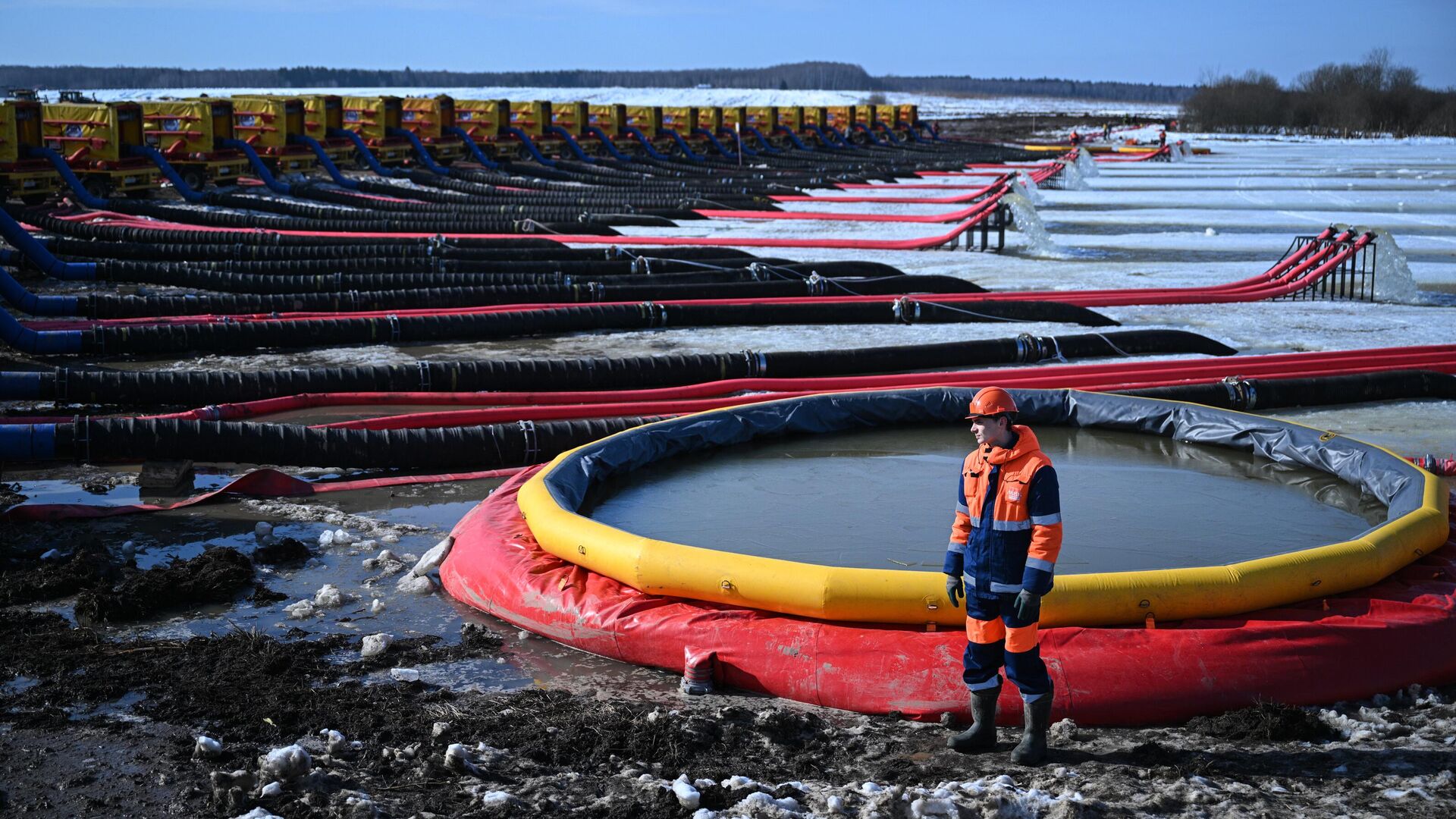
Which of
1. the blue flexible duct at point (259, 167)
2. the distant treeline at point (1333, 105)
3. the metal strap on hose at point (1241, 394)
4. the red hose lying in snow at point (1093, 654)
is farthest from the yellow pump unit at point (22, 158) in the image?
the distant treeline at point (1333, 105)

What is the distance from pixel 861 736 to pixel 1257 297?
12.5 m

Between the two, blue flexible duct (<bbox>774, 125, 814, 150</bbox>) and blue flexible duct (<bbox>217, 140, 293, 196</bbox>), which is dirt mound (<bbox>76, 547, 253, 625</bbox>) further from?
blue flexible duct (<bbox>774, 125, 814, 150</bbox>)

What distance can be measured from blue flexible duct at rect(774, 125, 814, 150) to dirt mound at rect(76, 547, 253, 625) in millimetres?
40395

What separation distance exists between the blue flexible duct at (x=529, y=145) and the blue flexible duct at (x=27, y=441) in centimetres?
2642

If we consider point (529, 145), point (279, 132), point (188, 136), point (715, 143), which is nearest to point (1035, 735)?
point (188, 136)

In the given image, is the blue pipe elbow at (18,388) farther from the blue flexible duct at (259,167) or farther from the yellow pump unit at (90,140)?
the blue flexible duct at (259,167)

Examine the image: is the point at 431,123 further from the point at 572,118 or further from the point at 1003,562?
the point at 1003,562

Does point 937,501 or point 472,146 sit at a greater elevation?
point 472,146

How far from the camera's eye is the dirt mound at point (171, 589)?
6062 mm

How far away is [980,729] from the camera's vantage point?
4.79m

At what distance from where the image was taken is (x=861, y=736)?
4.93 m

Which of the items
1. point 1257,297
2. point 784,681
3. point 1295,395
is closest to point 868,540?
point 784,681

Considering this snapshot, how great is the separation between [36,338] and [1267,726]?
10.6 m

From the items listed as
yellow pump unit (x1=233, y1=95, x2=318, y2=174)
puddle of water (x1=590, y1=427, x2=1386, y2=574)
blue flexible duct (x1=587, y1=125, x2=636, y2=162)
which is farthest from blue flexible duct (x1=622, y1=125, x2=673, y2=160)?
puddle of water (x1=590, y1=427, x2=1386, y2=574)
